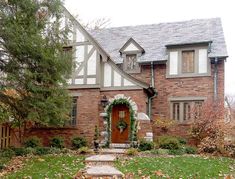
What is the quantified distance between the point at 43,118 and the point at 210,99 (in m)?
9.51

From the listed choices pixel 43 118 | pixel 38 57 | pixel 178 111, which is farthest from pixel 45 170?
pixel 178 111

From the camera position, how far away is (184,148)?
14.6m

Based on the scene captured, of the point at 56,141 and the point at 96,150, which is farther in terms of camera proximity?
the point at 56,141

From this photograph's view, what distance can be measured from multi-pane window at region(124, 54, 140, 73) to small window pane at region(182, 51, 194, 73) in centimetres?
269

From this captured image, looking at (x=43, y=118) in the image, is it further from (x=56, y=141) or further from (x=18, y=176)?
(x=56, y=141)

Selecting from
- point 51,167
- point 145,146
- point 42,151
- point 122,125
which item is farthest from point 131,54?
point 51,167

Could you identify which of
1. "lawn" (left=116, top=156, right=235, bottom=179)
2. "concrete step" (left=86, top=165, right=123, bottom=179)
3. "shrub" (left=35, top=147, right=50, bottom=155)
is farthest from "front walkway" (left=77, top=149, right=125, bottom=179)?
"shrub" (left=35, top=147, right=50, bottom=155)

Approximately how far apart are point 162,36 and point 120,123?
6.67 metres

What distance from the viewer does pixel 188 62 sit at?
1827 cm

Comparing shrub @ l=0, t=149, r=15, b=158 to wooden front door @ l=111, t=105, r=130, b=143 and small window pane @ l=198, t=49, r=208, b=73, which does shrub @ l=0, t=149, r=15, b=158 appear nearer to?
wooden front door @ l=111, t=105, r=130, b=143

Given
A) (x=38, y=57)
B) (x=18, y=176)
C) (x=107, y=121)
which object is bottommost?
(x=18, y=176)

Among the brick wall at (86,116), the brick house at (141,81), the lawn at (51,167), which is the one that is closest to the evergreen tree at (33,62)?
the lawn at (51,167)

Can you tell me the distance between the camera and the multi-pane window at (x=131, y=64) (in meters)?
19.2

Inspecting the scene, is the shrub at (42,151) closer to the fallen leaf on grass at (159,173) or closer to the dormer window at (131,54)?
the fallen leaf on grass at (159,173)
